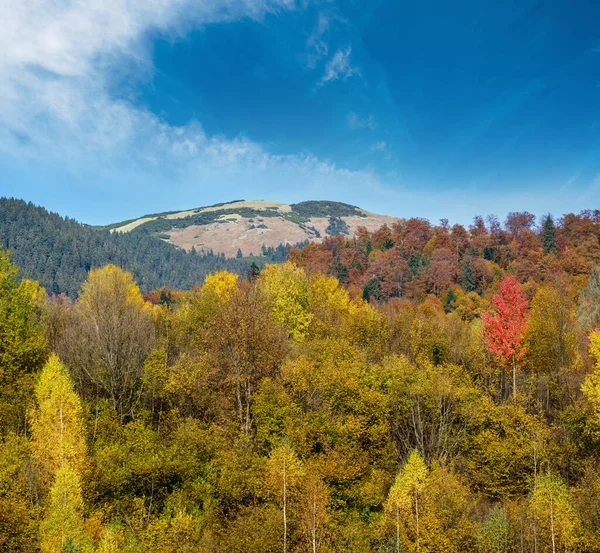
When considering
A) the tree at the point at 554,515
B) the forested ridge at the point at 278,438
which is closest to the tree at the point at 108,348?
the forested ridge at the point at 278,438

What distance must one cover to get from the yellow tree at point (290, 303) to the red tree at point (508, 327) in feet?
69.4

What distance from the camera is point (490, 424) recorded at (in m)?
35.0

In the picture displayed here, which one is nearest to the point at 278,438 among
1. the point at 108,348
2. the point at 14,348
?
the point at 108,348

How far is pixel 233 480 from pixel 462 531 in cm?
1597

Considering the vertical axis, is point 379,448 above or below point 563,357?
below

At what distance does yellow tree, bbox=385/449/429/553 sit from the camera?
26755 millimetres

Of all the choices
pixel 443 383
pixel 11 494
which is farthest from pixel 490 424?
pixel 11 494

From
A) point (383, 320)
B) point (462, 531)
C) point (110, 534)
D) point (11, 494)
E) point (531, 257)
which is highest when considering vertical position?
point (531, 257)

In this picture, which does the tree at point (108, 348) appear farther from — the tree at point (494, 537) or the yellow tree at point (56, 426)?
the tree at point (494, 537)

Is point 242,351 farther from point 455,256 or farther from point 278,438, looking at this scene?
point 455,256

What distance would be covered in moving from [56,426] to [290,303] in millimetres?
29523

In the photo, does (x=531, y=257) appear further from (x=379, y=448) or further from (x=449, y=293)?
(x=379, y=448)

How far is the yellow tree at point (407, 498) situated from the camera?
26755mm

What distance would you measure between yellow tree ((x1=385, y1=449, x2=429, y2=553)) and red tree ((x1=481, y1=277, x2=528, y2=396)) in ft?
60.9
